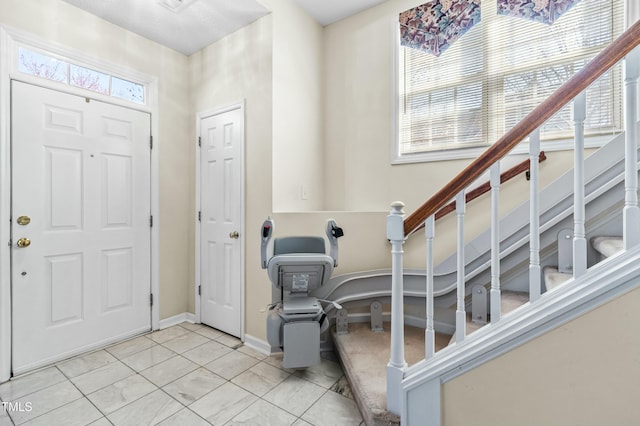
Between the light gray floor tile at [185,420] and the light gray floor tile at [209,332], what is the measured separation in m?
1.07

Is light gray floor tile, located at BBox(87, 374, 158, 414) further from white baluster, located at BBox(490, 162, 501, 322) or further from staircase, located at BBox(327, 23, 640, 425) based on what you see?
white baluster, located at BBox(490, 162, 501, 322)

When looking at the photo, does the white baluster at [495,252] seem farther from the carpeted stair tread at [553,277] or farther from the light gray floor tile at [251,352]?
the light gray floor tile at [251,352]

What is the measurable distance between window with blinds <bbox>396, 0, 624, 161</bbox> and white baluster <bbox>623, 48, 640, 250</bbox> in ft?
4.13

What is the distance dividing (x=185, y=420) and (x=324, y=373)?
0.96m

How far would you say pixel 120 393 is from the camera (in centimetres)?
195

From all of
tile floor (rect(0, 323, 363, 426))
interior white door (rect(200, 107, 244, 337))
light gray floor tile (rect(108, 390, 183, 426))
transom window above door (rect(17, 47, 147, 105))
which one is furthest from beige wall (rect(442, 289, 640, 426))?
transom window above door (rect(17, 47, 147, 105))

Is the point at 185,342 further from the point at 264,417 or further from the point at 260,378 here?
the point at 264,417

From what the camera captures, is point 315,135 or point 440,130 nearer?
point 440,130

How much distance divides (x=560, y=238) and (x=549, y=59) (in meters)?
1.36

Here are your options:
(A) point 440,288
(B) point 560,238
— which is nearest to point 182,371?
(A) point 440,288

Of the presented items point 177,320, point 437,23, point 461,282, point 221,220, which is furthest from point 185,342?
point 437,23

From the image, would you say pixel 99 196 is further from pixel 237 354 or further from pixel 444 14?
pixel 444 14

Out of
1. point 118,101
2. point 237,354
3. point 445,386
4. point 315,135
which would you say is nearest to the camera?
point 445,386

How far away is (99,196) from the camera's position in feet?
8.56
